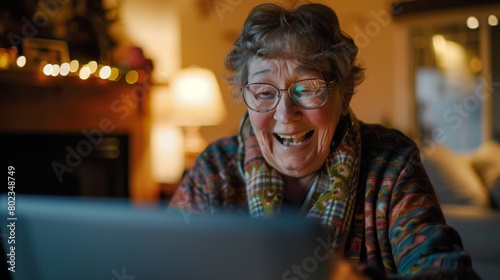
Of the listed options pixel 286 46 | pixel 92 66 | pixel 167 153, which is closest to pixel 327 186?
pixel 286 46

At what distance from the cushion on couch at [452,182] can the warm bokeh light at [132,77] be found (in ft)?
7.05

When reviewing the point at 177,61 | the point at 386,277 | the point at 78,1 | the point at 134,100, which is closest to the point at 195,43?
the point at 177,61

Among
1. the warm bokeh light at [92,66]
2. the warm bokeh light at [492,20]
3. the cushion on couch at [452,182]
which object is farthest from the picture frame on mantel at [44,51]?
the warm bokeh light at [492,20]

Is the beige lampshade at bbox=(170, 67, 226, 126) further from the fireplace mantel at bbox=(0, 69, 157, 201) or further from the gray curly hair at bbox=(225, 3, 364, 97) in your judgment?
the gray curly hair at bbox=(225, 3, 364, 97)

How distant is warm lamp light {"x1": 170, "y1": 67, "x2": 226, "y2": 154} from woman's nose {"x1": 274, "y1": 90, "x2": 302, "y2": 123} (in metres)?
3.02

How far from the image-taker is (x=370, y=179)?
1.10 metres

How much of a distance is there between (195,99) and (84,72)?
31.5 inches

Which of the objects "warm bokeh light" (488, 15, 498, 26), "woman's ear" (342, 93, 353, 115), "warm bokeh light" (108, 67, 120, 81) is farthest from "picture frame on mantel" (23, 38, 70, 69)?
"warm bokeh light" (488, 15, 498, 26)

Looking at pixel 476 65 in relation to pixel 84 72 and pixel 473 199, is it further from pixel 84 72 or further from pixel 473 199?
pixel 84 72

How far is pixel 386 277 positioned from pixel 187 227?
35 cm

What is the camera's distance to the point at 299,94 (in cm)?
109

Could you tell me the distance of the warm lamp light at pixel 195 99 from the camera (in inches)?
161

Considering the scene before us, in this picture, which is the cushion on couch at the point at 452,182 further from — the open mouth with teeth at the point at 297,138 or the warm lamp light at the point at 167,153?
the warm lamp light at the point at 167,153

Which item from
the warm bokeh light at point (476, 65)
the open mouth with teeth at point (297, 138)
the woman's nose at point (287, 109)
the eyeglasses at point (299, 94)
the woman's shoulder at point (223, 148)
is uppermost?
the warm bokeh light at point (476, 65)
